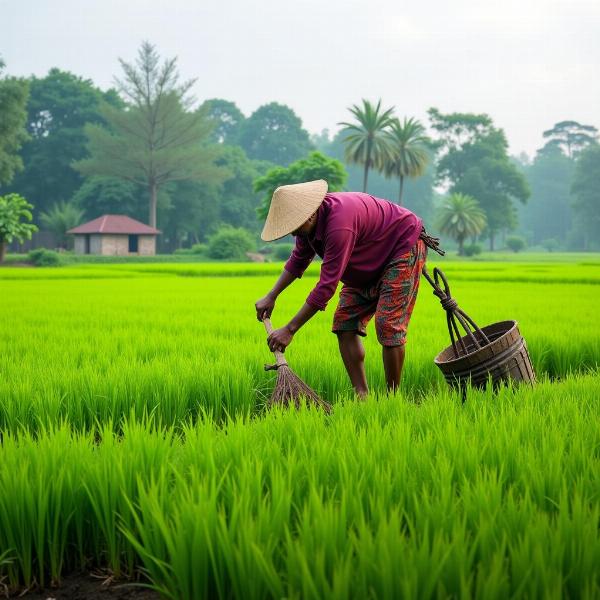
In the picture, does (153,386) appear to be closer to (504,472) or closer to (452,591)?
(504,472)

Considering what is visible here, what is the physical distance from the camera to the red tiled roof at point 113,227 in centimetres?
3797

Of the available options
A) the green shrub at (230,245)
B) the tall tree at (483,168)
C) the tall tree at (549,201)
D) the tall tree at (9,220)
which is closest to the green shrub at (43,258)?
the tall tree at (9,220)

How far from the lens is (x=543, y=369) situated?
17.4 feet

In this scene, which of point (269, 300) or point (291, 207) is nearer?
point (291, 207)

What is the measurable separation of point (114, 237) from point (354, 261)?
36847mm

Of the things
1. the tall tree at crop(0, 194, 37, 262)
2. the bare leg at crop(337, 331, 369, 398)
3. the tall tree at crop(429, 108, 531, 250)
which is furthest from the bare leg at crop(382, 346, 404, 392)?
the tall tree at crop(429, 108, 531, 250)

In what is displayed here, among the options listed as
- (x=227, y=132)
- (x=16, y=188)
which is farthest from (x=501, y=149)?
(x=16, y=188)

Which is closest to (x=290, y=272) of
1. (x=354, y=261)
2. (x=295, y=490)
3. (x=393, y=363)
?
(x=354, y=261)

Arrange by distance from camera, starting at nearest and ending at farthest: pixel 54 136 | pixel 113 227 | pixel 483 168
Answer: pixel 113 227 < pixel 54 136 < pixel 483 168

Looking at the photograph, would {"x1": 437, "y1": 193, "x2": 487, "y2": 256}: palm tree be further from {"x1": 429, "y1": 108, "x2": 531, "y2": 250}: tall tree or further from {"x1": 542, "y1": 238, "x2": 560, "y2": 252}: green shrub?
{"x1": 542, "y1": 238, "x2": 560, "y2": 252}: green shrub

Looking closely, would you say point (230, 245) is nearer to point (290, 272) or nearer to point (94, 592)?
point (290, 272)

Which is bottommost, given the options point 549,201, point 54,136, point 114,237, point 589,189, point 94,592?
Answer: point 94,592

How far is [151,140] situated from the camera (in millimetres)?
42219

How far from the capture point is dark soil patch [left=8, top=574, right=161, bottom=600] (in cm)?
184
